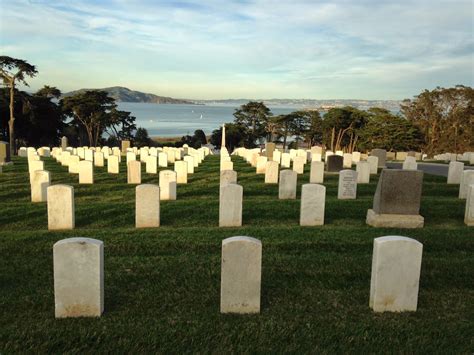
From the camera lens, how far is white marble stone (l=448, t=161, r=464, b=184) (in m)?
16.5

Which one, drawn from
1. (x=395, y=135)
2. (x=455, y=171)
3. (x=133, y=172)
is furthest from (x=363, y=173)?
(x=395, y=135)

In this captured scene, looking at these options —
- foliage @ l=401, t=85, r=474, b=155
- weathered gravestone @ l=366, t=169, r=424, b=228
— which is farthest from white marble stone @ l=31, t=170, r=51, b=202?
foliage @ l=401, t=85, r=474, b=155

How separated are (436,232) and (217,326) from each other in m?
6.19

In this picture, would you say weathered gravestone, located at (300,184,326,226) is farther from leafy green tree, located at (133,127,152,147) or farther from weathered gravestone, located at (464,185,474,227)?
leafy green tree, located at (133,127,152,147)

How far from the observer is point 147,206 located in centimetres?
959

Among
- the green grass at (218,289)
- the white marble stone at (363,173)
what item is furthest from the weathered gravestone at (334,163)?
the green grass at (218,289)

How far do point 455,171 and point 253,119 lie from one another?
43741 millimetres

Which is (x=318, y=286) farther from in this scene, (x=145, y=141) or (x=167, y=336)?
(x=145, y=141)

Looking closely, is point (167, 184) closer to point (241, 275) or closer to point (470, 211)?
point (241, 275)

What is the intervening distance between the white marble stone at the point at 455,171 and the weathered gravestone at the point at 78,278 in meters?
15.5

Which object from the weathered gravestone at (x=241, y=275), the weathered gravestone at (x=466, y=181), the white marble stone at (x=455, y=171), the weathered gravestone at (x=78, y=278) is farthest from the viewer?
the white marble stone at (x=455, y=171)

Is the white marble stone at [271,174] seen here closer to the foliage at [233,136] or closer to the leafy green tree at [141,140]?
the leafy green tree at [141,140]

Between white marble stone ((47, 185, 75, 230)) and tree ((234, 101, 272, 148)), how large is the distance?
48953mm

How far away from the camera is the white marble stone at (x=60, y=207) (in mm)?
9188
